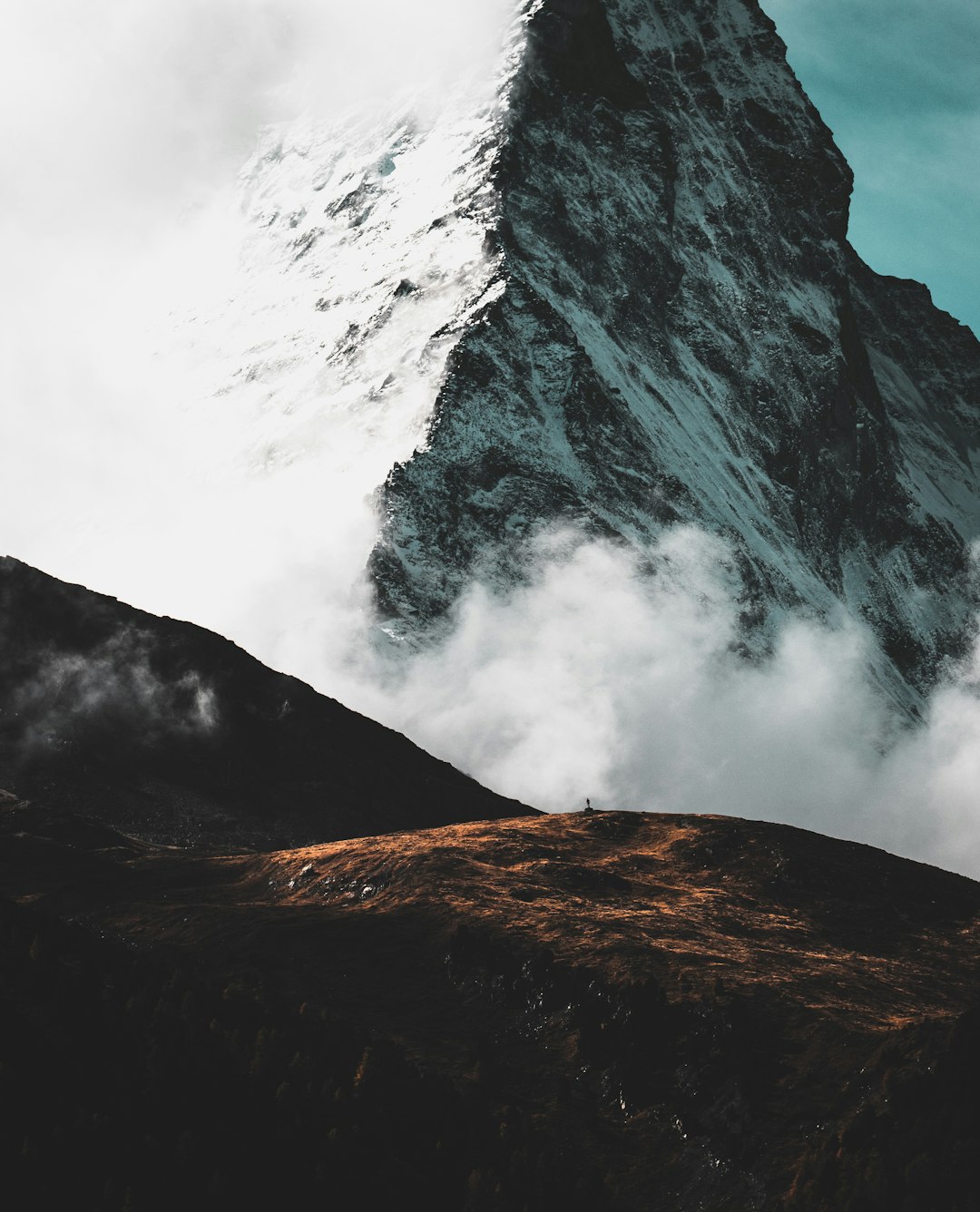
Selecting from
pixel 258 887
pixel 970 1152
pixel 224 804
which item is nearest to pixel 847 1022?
pixel 970 1152

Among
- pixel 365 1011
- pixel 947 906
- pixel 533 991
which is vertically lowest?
pixel 365 1011

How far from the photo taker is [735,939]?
108000 millimetres

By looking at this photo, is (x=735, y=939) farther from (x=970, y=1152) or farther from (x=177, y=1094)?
(x=177, y=1094)

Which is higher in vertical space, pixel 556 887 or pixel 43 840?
pixel 556 887

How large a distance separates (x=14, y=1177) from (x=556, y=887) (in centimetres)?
6096

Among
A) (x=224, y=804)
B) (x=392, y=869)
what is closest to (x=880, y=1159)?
(x=392, y=869)

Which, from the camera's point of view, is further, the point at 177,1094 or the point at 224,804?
the point at 224,804

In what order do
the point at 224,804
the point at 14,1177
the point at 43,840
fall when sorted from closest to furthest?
the point at 14,1177 < the point at 43,840 < the point at 224,804

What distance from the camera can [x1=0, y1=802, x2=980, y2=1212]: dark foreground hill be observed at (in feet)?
237

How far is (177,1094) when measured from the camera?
7681 cm

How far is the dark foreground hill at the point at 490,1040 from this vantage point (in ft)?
237

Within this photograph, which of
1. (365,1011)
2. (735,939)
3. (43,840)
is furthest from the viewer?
(43,840)

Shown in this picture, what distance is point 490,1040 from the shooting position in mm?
90750

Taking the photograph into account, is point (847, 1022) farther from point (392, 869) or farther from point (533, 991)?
point (392, 869)
